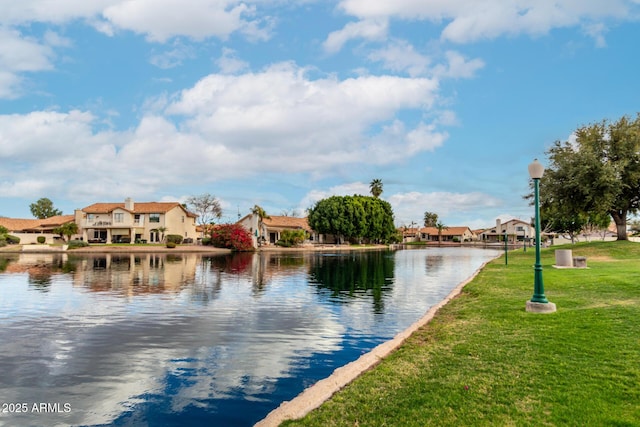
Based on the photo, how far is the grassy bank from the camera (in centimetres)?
519

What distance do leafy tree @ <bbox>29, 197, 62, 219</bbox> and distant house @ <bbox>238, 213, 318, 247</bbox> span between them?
63.1 meters

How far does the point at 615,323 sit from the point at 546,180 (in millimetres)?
36909

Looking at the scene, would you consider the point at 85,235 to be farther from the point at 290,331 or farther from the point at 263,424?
the point at 263,424

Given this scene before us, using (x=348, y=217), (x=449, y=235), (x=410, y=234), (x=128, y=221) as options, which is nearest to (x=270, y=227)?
(x=348, y=217)

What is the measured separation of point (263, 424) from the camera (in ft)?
18.8

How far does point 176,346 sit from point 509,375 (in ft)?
24.9

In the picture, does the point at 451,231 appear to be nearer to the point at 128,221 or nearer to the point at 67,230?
the point at 128,221

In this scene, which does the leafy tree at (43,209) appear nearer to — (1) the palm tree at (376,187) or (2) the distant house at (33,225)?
(2) the distant house at (33,225)

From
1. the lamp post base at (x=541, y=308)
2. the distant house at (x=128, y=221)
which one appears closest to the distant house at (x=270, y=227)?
the distant house at (x=128, y=221)

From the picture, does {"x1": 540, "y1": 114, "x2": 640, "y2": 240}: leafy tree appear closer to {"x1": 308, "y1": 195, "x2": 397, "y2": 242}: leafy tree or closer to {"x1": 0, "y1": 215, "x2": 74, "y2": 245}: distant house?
{"x1": 308, "y1": 195, "x2": 397, "y2": 242}: leafy tree

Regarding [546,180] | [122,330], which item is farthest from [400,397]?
[546,180]

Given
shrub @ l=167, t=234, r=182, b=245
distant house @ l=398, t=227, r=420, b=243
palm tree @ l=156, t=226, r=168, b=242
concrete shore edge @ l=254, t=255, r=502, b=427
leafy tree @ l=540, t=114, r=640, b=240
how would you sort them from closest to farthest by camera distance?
1. concrete shore edge @ l=254, t=255, r=502, b=427
2. leafy tree @ l=540, t=114, r=640, b=240
3. shrub @ l=167, t=234, r=182, b=245
4. palm tree @ l=156, t=226, r=168, b=242
5. distant house @ l=398, t=227, r=420, b=243

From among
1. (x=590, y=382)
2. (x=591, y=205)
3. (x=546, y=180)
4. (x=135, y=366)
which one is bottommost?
(x=135, y=366)

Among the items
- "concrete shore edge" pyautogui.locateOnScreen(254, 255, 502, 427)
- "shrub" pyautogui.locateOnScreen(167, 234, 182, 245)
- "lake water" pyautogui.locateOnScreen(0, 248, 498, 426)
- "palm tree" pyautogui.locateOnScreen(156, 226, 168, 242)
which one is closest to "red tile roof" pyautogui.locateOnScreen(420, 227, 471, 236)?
"shrub" pyautogui.locateOnScreen(167, 234, 182, 245)
